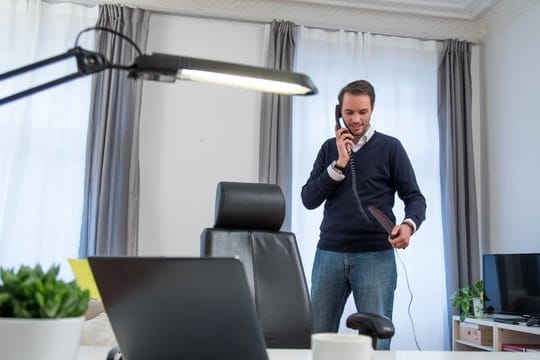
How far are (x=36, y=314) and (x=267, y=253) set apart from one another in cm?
130

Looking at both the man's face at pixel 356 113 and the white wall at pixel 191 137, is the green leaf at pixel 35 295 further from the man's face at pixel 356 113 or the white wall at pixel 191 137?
the white wall at pixel 191 137

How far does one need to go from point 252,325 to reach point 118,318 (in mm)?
224

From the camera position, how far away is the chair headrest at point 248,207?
6.45 feet

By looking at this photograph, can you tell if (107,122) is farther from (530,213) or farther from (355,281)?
(530,213)

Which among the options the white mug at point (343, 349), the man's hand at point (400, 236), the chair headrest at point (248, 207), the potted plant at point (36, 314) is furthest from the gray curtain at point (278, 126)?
the potted plant at point (36, 314)

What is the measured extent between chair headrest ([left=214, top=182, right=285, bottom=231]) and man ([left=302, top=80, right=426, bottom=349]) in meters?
0.41

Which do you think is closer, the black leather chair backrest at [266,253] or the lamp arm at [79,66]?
the lamp arm at [79,66]

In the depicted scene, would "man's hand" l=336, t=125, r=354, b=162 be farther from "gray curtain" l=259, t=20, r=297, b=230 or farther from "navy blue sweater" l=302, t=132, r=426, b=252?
"gray curtain" l=259, t=20, r=297, b=230

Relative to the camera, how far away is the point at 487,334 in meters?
3.40

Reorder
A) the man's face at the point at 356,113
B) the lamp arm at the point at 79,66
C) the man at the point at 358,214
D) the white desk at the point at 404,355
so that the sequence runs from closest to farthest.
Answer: the lamp arm at the point at 79,66 < the white desk at the point at 404,355 < the man at the point at 358,214 < the man's face at the point at 356,113

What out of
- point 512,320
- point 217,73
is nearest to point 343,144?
point 217,73

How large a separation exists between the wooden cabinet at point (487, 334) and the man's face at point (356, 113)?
1.53 meters

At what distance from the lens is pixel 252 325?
823 millimetres

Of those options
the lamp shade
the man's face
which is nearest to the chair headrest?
the man's face
